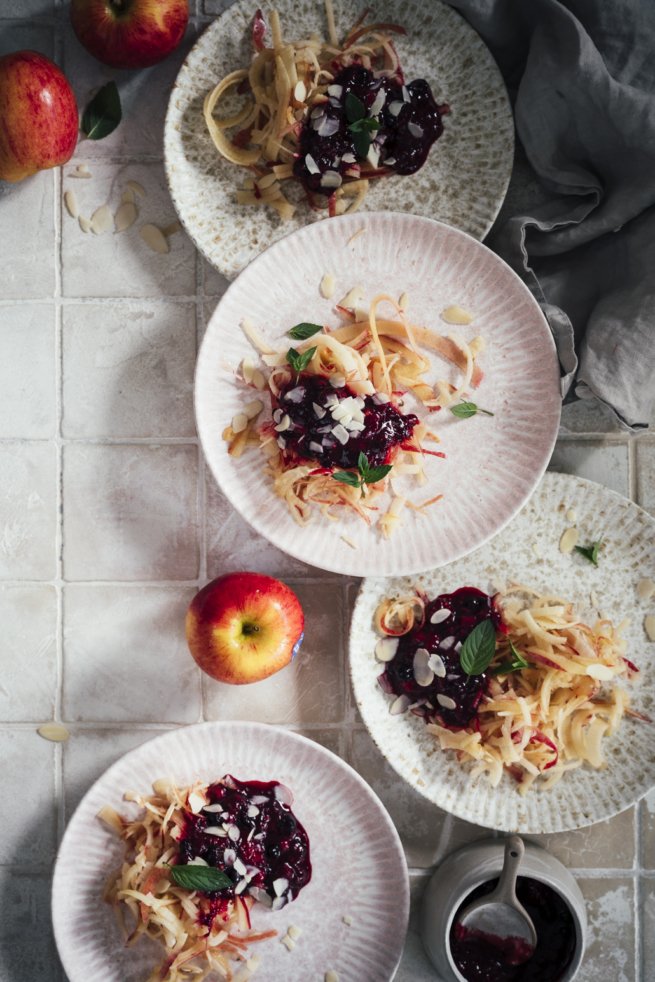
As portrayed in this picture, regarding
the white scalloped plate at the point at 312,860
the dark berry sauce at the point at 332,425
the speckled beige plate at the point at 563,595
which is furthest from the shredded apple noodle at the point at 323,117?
the white scalloped plate at the point at 312,860

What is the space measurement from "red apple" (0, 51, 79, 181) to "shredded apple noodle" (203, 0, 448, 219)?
0.17 metres

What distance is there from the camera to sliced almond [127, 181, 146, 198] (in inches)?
41.2

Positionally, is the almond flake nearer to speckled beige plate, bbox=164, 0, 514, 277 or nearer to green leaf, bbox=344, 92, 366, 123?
speckled beige plate, bbox=164, 0, 514, 277

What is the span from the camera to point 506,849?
0.93 m

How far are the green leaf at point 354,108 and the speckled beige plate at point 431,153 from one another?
9 centimetres

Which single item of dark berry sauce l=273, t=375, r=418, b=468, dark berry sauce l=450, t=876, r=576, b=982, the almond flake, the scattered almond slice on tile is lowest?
the scattered almond slice on tile

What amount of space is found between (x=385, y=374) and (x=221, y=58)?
42cm

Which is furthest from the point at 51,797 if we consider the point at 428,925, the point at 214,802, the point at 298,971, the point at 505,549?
the point at 505,549

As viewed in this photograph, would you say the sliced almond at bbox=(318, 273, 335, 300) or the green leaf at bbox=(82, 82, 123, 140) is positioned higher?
the green leaf at bbox=(82, 82, 123, 140)

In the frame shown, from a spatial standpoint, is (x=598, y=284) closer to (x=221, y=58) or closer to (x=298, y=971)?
(x=221, y=58)

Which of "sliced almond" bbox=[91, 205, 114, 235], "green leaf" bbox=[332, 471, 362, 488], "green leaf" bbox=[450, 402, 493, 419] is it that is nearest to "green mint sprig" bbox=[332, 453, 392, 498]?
"green leaf" bbox=[332, 471, 362, 488]

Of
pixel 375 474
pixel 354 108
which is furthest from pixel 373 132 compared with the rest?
pixel 375 474

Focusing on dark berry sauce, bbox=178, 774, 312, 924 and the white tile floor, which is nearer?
dark berry sauce, bbox=178, 774, 312, 924

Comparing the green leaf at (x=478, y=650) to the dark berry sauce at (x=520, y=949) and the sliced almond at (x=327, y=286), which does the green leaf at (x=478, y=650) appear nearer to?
the dark berry sauce at (x=520, y=949)
